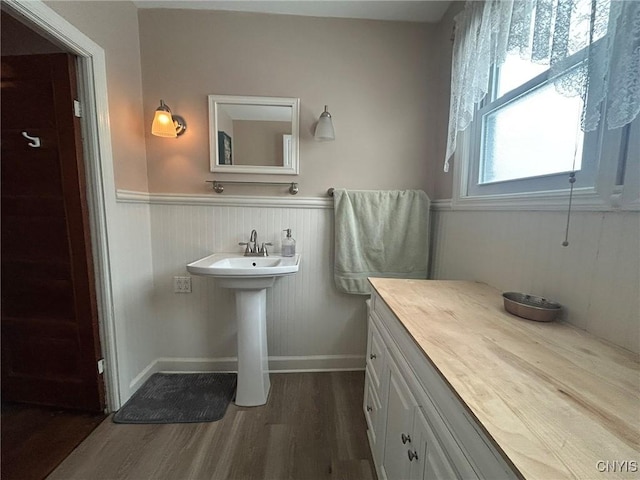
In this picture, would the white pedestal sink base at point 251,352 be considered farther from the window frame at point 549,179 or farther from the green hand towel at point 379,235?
the window frame at point 549,179

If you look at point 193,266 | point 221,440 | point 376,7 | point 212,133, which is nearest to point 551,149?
point 376,7

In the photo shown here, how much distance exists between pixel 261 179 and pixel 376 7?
121 cm

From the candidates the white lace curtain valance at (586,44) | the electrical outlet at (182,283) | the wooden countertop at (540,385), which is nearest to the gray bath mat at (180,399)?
the electrical outlet at (182,283)

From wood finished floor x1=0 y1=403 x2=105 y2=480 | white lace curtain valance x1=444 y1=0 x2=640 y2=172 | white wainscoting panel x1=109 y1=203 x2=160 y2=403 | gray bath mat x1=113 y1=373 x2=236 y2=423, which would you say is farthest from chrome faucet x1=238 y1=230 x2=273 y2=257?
white lace curtain valance x1=444 y1=0 x2=640 y2=172

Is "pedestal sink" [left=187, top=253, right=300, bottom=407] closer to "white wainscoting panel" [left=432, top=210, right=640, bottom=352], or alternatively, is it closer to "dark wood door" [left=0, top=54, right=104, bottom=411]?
"dark wood door" [left=0, top=54, right=104, bottom=411]

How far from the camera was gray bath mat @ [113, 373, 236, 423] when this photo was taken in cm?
144

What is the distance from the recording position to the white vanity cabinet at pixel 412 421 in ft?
1.54

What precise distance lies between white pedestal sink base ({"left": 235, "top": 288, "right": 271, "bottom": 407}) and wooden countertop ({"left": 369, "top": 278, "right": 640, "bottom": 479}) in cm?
90

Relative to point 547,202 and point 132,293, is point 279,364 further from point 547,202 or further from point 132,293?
point 547,202

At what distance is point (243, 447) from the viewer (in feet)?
4.19

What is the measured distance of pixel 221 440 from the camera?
1315 millimetres

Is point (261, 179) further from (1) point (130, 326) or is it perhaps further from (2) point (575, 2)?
(2) point (575, 2)

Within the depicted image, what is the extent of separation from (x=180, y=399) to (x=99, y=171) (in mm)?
→ 1325

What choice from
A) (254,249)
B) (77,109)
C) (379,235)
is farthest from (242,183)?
(379,235)
